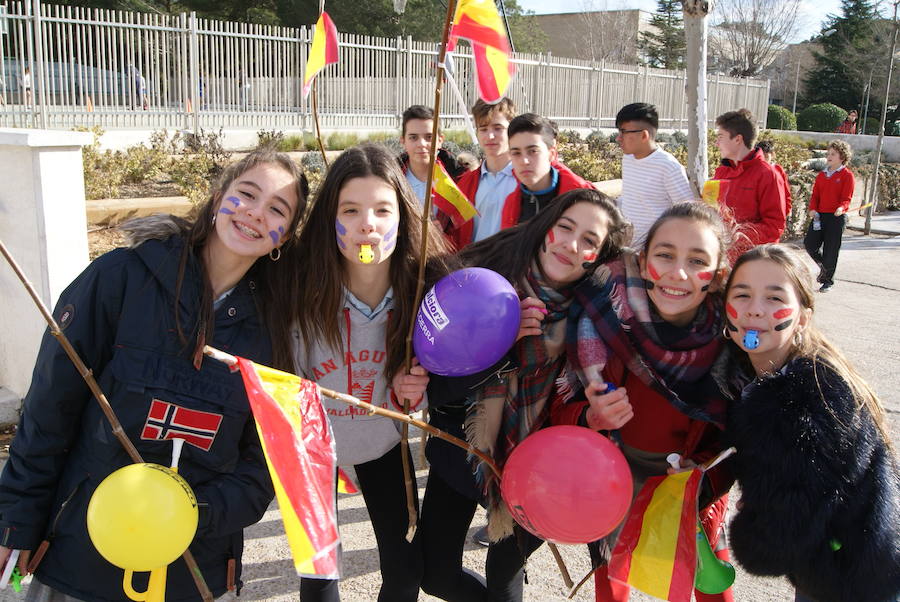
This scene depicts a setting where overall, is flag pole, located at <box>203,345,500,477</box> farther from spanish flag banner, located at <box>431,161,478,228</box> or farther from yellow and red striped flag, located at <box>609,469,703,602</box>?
spanish flag banner, located at <box>431,161,478,228</box>

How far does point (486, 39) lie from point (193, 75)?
11.0 m

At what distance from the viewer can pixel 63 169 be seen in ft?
13.2

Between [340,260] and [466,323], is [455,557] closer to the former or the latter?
[466,323]

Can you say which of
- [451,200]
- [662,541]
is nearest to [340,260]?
[451,200]

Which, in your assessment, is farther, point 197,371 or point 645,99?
point 645,99

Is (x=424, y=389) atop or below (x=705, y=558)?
atop

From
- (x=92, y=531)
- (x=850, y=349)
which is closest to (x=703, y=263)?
(x=92, y=531)

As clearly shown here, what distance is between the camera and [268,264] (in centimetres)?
226

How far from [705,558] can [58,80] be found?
435 inches

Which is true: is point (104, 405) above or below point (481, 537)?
above

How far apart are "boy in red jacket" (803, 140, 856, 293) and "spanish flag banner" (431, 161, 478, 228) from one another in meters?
6.85

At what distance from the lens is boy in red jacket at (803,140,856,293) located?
912cm

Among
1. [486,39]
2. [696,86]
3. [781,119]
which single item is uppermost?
[781,119]

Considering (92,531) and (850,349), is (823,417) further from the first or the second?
(850,349)
